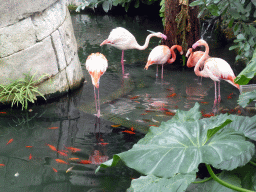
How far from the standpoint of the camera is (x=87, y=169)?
2789 mm

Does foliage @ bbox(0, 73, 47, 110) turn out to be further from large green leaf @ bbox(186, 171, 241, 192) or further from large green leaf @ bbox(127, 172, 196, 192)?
large green leaf @ bbox(186, 171, 241, 192)

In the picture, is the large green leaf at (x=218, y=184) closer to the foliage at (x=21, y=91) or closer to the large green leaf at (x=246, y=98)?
the large green leaf at (x=246, y=98)

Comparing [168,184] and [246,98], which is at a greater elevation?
[246,98]

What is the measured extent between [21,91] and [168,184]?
2934 mm

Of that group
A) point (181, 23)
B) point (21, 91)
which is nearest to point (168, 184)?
point (21, 91)

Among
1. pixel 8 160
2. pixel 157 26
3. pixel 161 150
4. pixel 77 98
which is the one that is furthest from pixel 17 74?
pixel 157 26

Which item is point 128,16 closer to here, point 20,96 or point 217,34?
point 217,34

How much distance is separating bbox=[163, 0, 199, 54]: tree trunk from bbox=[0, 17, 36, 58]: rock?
8.96 ft

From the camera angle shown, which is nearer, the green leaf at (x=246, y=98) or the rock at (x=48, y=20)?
the green leaf at (x=246, y=98)

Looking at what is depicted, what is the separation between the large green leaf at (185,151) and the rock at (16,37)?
300 centimetres

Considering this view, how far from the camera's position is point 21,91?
13.3 feet

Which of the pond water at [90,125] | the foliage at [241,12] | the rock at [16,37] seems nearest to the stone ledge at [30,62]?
the rock at [16,37]

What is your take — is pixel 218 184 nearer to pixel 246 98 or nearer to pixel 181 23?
pixel 246 98

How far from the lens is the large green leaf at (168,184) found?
1575 mm
